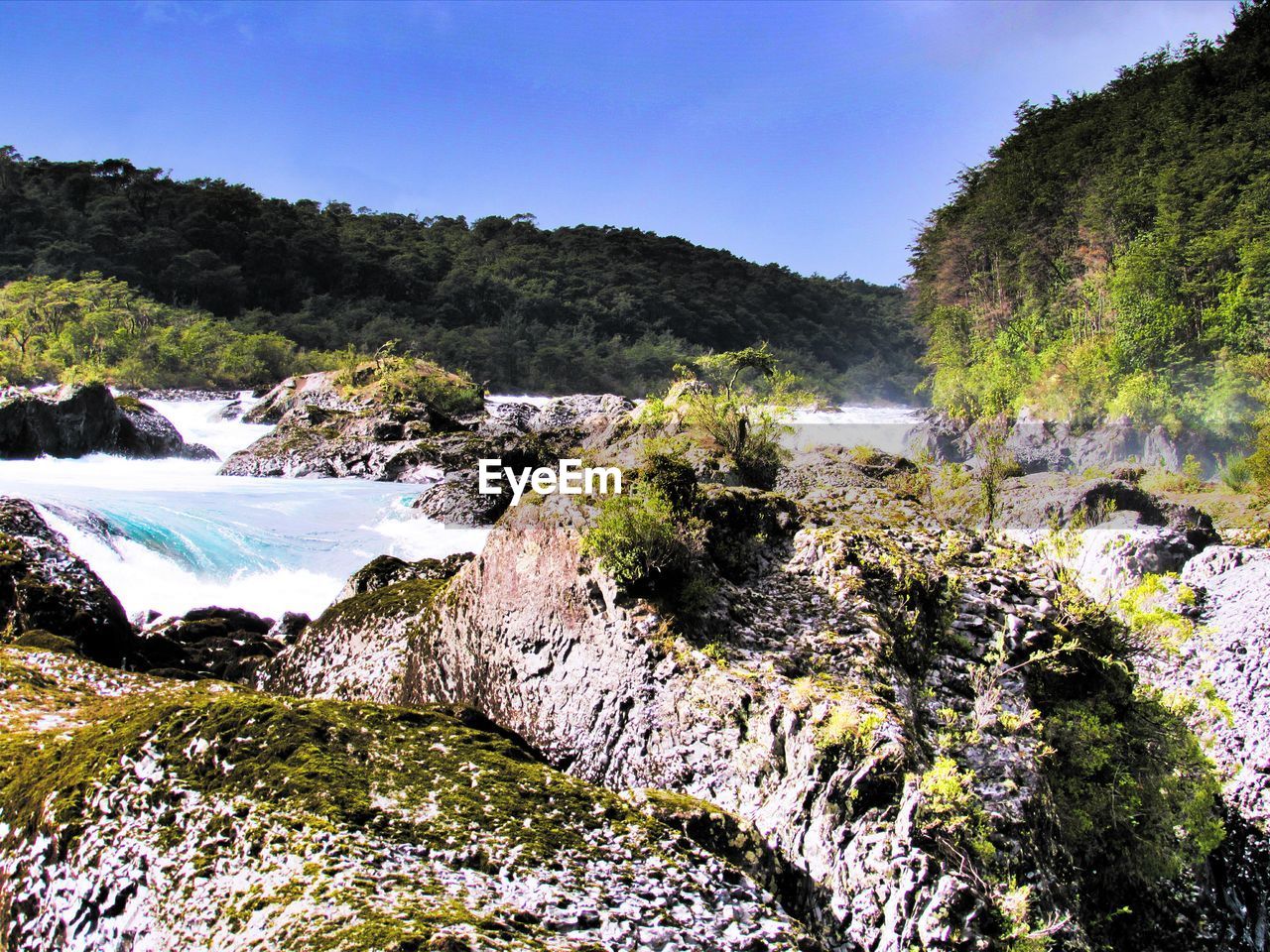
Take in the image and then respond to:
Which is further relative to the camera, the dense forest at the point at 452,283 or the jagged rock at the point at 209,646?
the dense forest at the point at 452,283

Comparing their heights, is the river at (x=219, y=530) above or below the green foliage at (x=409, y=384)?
below

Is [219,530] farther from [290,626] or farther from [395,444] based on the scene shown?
[395,444]

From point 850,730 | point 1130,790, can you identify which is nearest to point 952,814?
point 850,730

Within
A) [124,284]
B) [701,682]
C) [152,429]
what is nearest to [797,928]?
[701,682]

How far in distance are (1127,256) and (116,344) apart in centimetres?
3366

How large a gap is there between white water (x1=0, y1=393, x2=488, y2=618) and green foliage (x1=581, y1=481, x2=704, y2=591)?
241 inches

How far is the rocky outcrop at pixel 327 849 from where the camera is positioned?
5.96 ft

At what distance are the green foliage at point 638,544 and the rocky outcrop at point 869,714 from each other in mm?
90

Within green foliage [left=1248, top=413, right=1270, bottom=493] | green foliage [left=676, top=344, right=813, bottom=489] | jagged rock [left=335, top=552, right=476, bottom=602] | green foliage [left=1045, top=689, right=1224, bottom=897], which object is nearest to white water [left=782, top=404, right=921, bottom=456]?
green foliage [left=1248, top=413, right=1270, bottom=493]

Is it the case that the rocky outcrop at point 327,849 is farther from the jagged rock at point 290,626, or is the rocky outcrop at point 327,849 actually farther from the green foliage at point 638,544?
the jagged rock at point 290,626

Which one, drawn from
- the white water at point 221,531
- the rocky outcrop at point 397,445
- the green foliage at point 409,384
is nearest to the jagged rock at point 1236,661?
the white water at point 221,531

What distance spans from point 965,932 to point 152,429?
20166 mm

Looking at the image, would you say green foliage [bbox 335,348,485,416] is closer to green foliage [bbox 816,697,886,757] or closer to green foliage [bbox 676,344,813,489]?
green foliage [bbox 676,344,813,489]

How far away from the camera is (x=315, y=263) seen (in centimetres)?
5262
